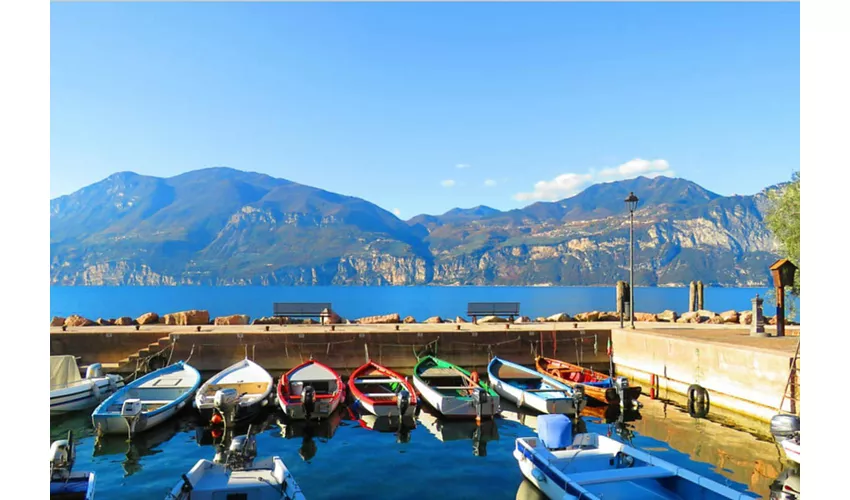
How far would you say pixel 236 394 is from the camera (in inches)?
753

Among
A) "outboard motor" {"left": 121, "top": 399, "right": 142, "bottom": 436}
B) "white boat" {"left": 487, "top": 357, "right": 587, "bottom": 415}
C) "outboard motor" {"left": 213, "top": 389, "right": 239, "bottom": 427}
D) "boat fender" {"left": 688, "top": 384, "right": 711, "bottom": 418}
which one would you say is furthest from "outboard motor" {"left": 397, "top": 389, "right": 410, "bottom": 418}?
"boat fender" {"left": 688, "top": 384, "right": 711, "bottom": 418}

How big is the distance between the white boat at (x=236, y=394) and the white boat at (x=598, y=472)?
33.1 feet

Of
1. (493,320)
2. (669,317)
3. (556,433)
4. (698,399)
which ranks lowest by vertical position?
(698,399)

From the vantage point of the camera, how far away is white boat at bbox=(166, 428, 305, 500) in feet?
36.5

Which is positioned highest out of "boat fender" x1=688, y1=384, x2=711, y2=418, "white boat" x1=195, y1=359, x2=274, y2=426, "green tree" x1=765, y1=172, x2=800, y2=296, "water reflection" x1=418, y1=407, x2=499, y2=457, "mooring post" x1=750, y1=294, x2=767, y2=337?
"green tree" x1=765, y1=172, x2=800, y2=296

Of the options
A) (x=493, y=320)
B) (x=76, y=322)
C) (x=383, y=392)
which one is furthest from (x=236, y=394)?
(x=76, y=322)

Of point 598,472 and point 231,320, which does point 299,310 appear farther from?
point 598,472

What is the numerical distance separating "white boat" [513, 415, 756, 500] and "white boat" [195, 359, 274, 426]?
10101mm

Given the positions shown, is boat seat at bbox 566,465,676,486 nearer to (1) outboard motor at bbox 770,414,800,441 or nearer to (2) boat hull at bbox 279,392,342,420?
(1) outboard motor at bbox 770,414,800,441

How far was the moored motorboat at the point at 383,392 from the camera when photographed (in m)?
20.2

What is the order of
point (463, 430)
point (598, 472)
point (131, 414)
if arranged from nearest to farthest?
1. point (598, 472)
2. point (131, 414)
3. point (463, 430)

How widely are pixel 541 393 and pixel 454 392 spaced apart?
3.64 meters

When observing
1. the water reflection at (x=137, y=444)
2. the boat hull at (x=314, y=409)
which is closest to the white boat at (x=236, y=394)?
the water reflection at (x=137, y=444)
